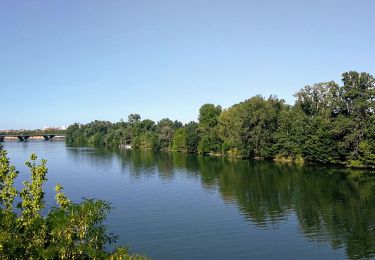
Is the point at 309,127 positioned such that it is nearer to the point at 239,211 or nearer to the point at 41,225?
the point at 239,211

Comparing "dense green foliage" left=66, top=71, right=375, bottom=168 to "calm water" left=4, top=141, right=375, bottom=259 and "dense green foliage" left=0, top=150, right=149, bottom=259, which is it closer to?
"calm water" left=4, top=141, right=375, bottom=259

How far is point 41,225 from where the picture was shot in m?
18.4

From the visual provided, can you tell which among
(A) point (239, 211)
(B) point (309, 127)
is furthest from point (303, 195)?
(B) point (309, 127)

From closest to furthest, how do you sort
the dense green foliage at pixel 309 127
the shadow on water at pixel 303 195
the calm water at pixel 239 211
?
1. the calm water at pixel 239 211
2. the shadow on water at pixel 303 195
3. the dense green foliage at pixel 309 127

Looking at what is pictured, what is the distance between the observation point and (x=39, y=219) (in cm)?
1830

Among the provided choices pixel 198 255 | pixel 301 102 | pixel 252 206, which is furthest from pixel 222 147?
pixel 198 255

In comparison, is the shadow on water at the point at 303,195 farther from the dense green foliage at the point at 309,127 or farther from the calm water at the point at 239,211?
the dense green foliage at the point at 309,127

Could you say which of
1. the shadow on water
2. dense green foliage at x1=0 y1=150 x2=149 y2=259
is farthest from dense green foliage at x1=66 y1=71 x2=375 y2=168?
dense green foliage at x1=0 y1=150 x2=149 y2=259

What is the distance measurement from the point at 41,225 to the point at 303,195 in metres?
49.8

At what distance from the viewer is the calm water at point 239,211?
121ft

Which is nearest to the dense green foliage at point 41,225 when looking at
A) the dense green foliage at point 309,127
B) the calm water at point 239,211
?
the calm water at point 239,211

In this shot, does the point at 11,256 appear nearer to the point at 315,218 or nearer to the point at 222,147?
the point at 315,218

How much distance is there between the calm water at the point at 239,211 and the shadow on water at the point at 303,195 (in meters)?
0.11

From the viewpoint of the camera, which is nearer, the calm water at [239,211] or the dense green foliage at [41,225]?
the dense green foliage at [41,225]
